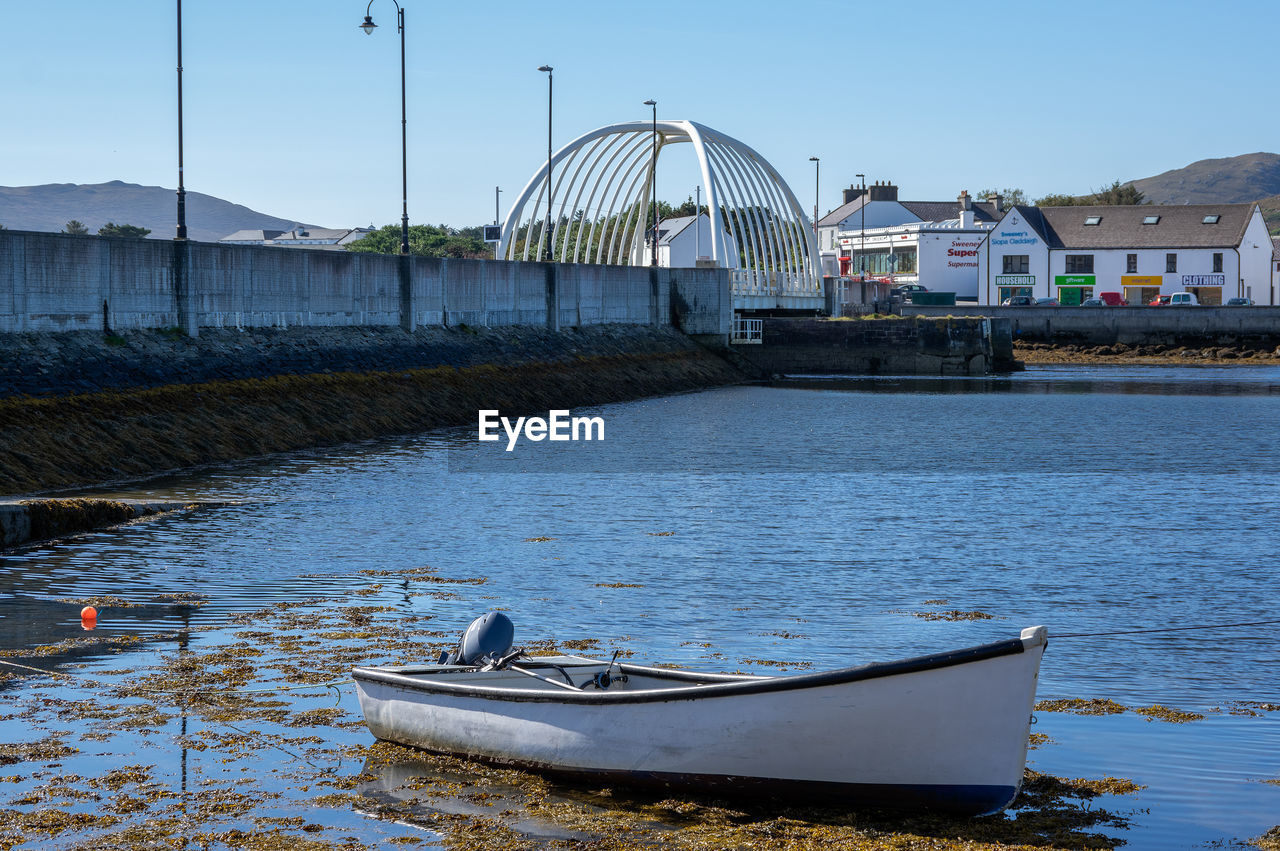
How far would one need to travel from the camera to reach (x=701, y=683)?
10.7 m

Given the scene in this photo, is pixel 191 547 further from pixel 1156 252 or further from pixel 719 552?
pixel 1156 252

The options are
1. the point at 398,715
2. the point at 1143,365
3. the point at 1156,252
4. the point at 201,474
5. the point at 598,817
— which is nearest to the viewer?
the point at 598,817

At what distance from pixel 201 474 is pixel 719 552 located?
41.8 ft

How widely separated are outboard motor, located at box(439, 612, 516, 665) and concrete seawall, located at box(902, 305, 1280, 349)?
238 ft

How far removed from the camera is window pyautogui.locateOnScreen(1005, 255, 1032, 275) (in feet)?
345


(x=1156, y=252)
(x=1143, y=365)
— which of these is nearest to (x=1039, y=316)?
(x=1143, y=365)

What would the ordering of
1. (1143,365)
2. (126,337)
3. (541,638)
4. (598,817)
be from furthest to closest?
1. (1143,365)
2. (126,337)
3. (541,638)
4. (598,817)

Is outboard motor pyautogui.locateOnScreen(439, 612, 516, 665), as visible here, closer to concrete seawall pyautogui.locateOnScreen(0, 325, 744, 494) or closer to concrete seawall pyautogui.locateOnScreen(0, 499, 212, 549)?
concrete seawall pyautogui.locateOnScreen(0, 499, 212, 549)

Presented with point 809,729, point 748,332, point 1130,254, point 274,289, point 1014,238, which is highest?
point 1014,238

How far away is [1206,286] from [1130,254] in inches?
233

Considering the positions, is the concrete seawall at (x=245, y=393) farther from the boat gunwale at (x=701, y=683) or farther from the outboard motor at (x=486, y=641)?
the boat gunwale at (x=701, y=683)

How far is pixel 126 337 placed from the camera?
110 ft

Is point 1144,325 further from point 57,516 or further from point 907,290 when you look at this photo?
point 57,516

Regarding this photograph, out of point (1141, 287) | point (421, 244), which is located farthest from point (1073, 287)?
point (421, 244)
